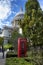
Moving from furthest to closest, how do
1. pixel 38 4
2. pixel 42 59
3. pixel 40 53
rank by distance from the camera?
pixel 38 4 → pixel 40 53 → pixel 42 59

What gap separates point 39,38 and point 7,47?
13.0m

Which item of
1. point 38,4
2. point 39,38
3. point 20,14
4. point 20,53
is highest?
point 20,14

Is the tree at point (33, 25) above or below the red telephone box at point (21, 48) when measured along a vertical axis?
above

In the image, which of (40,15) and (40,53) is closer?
(40,53)

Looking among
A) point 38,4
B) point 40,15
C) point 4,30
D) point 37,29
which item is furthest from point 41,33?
point 4,30

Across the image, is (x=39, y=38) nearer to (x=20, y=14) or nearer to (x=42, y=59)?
(x=42, y=59)

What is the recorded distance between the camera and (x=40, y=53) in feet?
50.7

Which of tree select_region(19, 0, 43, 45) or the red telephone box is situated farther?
tree select_region(19, 0, 43, 45)

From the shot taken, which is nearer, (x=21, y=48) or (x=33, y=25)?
(x=21, y=48)

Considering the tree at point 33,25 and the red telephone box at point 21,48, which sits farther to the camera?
the tree at point 33,25

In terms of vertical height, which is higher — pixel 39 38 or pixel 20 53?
pixel 39 38

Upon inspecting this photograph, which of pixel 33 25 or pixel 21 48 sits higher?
pixel 33 25

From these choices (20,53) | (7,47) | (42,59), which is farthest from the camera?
(7,47)

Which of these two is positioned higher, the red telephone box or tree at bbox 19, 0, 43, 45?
tree at bbox 19, 0, 43, 45
